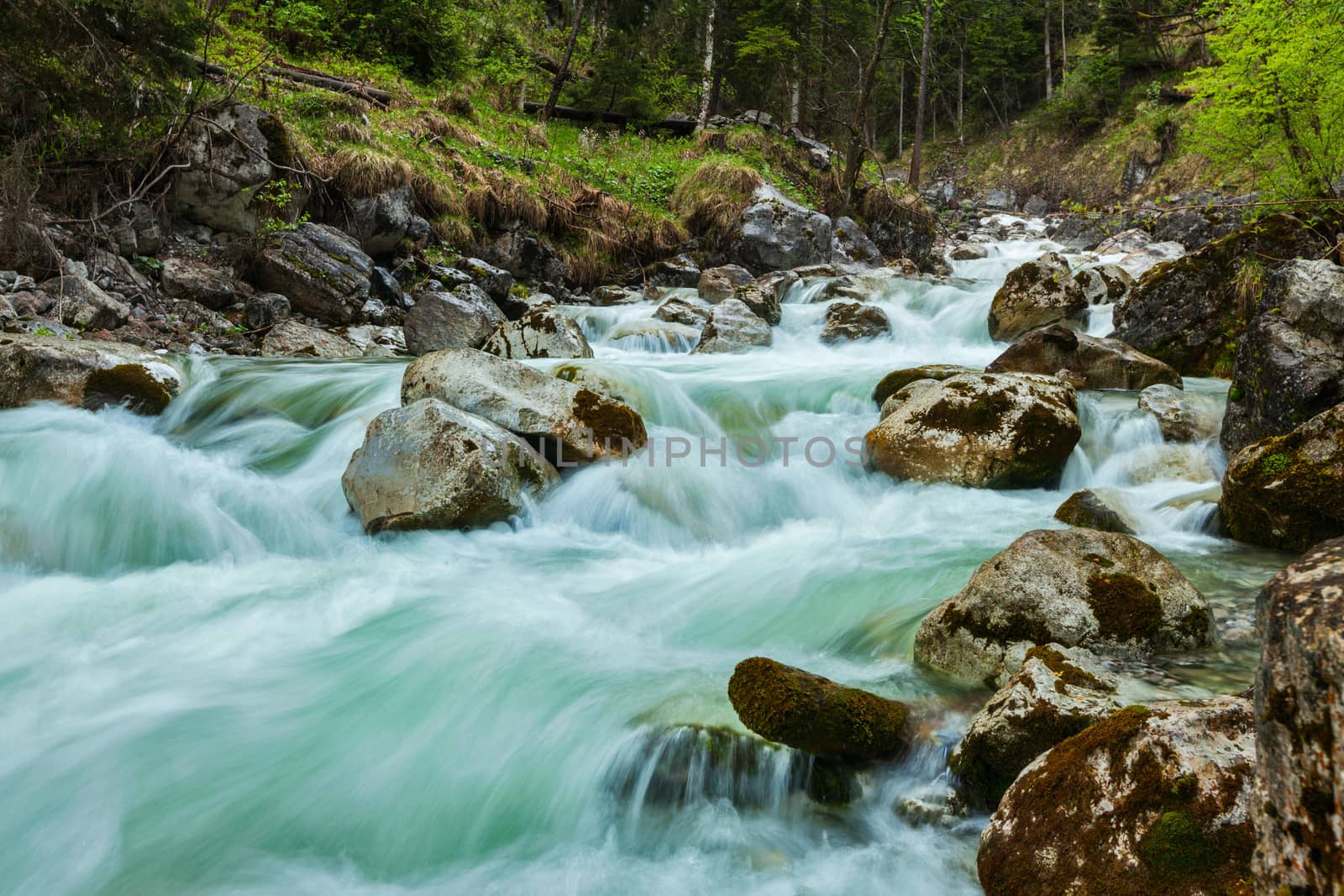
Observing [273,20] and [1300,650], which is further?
[273,20]

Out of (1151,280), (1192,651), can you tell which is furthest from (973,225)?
(1192,651)

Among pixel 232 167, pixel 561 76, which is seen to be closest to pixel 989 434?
pixel 232 167

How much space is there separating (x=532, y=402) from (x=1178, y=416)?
5779 millimetres

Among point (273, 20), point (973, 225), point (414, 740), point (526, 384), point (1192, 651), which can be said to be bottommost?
point (414, 740)

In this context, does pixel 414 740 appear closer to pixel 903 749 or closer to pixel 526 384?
pixel 903 749

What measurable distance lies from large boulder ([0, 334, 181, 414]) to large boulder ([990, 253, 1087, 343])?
11011mm

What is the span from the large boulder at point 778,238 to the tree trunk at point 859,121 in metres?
2.56

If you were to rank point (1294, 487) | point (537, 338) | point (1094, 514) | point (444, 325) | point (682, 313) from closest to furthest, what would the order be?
point (1294, 487) → point (1094, 514) → point (537, 338) → point (444, 325) → point (682, 313)

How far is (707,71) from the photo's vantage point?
76.5ft

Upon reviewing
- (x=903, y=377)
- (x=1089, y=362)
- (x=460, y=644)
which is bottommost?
(x=460, y=644)

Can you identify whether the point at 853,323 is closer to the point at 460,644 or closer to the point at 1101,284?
the point at 1101,284

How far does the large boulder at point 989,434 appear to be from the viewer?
6.33m

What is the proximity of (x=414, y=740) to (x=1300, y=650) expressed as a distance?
3.24m

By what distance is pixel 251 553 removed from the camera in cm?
542
